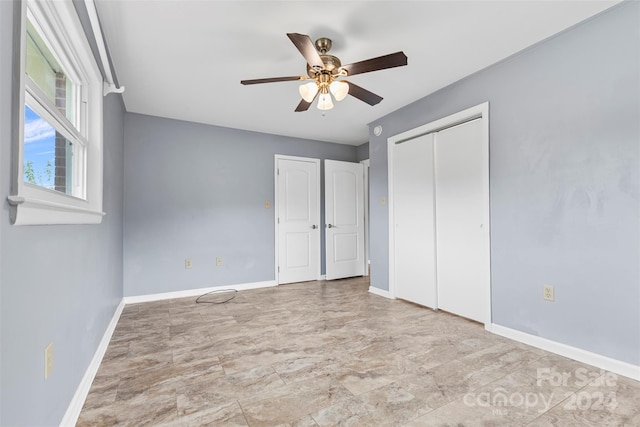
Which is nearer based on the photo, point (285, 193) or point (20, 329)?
point (20, 329)

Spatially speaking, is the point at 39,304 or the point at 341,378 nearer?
the point at 39,304

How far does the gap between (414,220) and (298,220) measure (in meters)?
2.00

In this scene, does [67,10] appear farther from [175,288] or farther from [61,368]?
[175,288]

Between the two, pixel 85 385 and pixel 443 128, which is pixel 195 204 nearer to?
pixel 85 385

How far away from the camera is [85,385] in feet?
5.88

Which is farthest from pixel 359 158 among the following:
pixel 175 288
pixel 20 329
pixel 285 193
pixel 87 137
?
pixel 20 329

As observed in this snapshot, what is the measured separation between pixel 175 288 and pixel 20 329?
322 cm

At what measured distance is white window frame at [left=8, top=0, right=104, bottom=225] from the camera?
1.00 m

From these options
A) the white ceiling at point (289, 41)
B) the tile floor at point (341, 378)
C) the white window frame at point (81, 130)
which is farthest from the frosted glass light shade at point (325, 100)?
the tile floor at point (341, 378)

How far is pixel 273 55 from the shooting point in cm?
253

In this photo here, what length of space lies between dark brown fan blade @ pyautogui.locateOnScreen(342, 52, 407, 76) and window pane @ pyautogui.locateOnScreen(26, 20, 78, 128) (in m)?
1.71

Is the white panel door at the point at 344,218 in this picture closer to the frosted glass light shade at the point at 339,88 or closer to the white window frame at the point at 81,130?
the frosted glass light shade at the point at 339,88

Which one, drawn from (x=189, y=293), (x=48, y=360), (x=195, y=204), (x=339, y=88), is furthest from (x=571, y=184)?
(x=189, y=293)

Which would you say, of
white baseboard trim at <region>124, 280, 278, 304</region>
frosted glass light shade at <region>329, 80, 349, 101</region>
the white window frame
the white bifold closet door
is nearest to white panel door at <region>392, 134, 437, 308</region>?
the white bifold closet door
